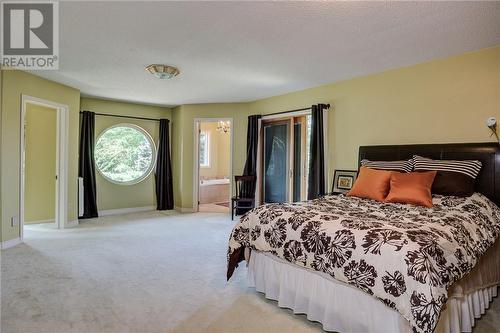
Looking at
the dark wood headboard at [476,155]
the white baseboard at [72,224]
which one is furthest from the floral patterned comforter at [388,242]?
the white baseboard at [72,224]

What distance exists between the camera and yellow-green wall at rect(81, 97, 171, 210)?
232 inches

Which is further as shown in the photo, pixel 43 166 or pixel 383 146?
pixel 43 166

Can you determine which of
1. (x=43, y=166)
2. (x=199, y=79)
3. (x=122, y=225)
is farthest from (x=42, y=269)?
(x=199, y=79)

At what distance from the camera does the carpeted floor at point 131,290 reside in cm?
209

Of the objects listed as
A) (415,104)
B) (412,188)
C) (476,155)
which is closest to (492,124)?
(476,155)

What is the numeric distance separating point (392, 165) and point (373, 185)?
553 millimetres

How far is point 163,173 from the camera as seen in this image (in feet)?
21.5

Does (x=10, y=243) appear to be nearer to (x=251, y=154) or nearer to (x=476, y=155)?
(x=251, y=154)

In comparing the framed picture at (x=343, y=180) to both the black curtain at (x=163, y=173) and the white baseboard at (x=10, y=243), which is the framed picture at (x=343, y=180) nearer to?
the black curtain at (x=163, y=173)

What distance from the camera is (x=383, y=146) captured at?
3744 millimetres

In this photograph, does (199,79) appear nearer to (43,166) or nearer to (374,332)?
(43,166)

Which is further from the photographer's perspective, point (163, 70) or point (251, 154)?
point (251, 154)

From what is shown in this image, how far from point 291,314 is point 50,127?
5.15 meters

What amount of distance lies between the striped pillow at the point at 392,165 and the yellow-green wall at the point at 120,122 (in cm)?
483
